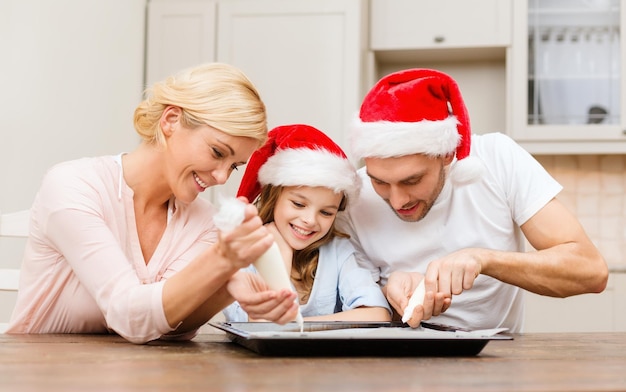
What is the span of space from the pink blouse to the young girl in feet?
0.53

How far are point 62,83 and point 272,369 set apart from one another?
211cm

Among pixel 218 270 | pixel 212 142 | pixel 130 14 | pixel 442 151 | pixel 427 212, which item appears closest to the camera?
pixel 218 270

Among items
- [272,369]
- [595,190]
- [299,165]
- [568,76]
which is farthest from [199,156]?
[595,190]

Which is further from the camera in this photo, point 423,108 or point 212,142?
point 423,108

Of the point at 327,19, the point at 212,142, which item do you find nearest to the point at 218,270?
the point at 212,142

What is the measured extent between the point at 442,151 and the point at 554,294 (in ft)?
1.30

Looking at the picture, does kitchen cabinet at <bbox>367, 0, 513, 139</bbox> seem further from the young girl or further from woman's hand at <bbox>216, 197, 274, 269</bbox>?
woman's hand at <bbox>216, 197, 274, 269</bbox>

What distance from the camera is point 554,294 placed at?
1.71 meters

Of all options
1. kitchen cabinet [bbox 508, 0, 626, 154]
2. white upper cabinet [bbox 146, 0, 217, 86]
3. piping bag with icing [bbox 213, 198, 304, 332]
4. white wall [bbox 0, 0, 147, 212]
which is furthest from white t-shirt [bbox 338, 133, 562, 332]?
white upper cabinet [bbox 146, 0, 217, 86]

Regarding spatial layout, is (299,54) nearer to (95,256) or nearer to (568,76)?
(568,76)

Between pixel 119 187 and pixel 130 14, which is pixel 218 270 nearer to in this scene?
pixel 119 187

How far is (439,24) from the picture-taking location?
357 cm

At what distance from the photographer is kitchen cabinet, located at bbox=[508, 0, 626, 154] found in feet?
11.4

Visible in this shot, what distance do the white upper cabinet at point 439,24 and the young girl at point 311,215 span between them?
1913mm
